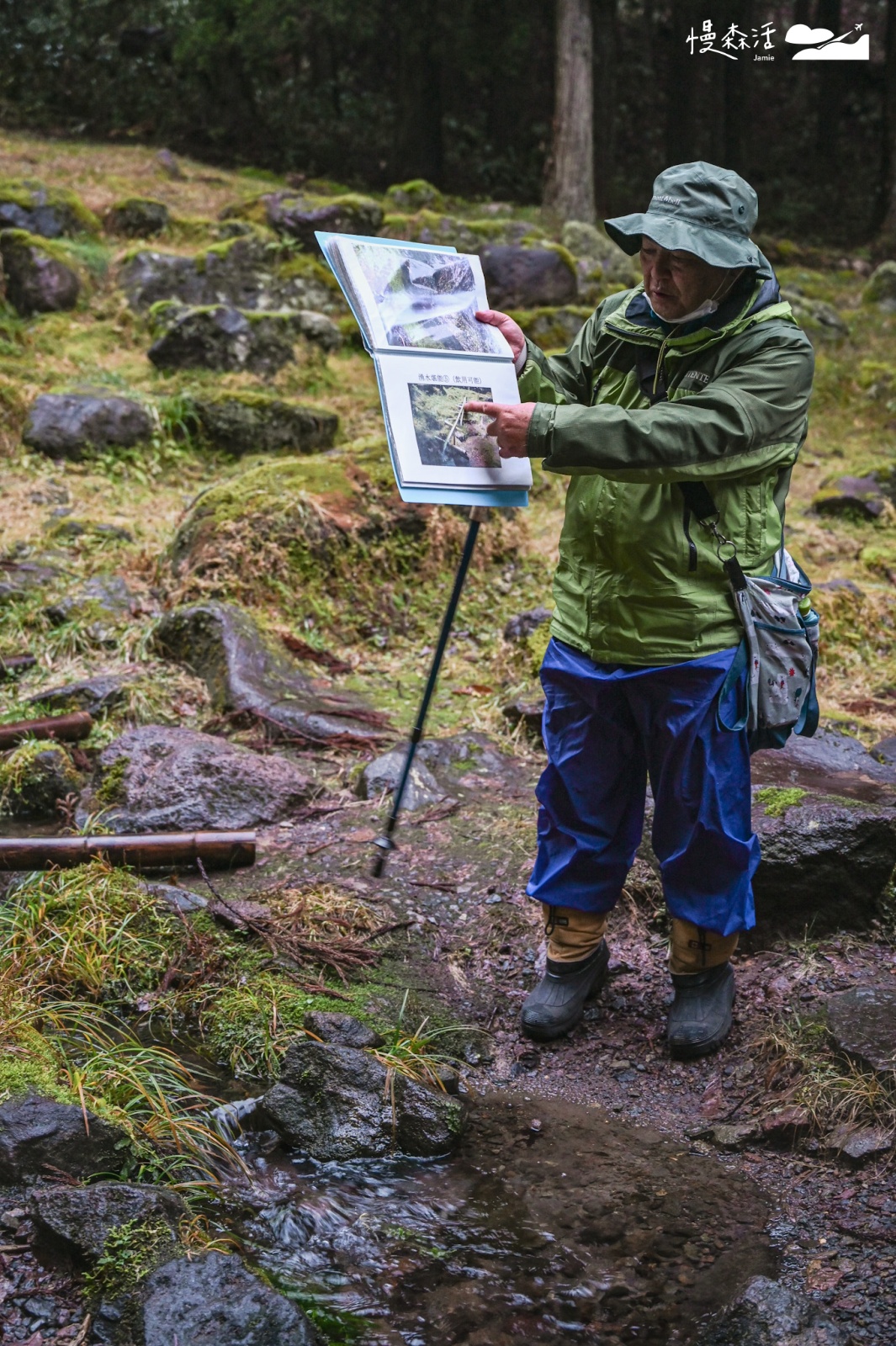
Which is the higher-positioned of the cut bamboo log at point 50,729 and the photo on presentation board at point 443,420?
the photo on presentation board at point 443,420

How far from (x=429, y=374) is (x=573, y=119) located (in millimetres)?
12883

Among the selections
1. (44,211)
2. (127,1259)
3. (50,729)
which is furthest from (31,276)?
(127,1259)

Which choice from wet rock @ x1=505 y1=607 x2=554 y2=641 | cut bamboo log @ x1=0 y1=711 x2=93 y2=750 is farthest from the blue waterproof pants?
wet rock @ x1=505 y1=607 x2=554 y2=641

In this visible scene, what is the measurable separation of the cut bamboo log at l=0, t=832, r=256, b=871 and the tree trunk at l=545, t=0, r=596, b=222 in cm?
1186

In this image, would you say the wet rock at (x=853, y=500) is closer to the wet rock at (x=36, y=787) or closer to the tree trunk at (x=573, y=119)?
the wet rock at (x=36, y=787)

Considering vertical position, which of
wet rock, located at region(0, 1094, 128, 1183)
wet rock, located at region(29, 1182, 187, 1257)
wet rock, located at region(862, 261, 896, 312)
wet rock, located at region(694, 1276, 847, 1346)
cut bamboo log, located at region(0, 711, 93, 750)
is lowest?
wet rock, located at region(862, 261, 896, 312)

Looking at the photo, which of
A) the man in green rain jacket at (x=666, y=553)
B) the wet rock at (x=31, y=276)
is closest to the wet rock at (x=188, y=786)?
the man in green rain jacket at (x=666, y=553)

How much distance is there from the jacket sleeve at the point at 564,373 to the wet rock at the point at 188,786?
2.33 meters

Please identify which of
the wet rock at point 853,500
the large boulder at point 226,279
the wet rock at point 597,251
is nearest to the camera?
the wet rock at point 853,500

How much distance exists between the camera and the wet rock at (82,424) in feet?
27.2

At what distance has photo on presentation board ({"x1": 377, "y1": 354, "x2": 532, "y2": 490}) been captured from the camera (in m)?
3.07

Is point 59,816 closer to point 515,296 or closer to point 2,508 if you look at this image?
point 2,508

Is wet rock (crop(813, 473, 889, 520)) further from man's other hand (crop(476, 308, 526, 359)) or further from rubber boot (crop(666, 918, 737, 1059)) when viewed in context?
man's other hand (crop(476, 308, 526, 359))

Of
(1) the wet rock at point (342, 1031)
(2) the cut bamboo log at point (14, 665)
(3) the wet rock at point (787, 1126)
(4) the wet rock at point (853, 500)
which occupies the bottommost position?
(4) the wet rock at point (853, 500)
